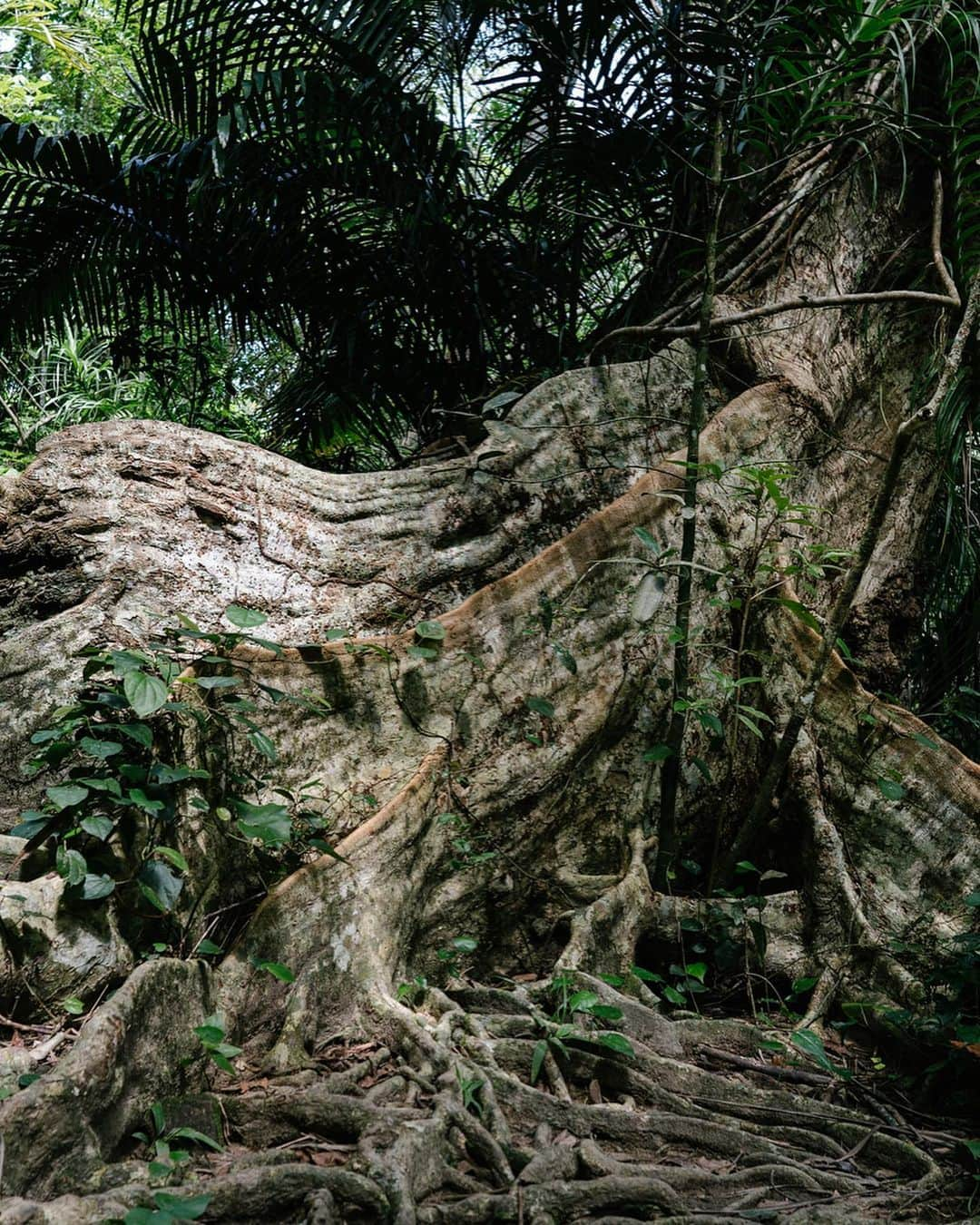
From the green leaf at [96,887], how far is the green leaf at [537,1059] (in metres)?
0.98

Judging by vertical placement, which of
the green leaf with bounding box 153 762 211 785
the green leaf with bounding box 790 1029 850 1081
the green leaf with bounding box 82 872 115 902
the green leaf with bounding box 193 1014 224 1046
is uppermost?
the green leaf with bounding box 153 762 211 785

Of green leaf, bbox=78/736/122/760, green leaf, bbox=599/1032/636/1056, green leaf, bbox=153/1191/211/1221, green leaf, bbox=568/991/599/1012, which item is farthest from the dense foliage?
green leaf, bbox=153/1191/211/1221

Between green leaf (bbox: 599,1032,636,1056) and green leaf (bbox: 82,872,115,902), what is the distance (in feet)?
3.67

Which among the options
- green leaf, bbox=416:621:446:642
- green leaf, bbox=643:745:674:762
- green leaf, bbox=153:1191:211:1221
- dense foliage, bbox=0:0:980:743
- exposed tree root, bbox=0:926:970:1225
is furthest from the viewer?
dense foliage, bbox=0:0:980:743

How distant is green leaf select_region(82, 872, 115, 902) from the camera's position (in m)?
2.06

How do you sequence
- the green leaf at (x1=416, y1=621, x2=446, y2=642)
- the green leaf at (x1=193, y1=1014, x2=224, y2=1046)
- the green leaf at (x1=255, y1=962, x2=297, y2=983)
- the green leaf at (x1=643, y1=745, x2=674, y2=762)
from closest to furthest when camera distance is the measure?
the green leaf at (x1=193, y1=1014, x2=224, y2=1046)
the green leaf at (x1=255, y1=962, x2=297, y2=983)
the green leaf at (x1=643, y1=745, x2=674, y2=762)
the green leaf at (x1=416, y1=621, x2=446, y2=642)

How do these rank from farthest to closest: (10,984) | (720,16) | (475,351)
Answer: (475,351) < (720,16) < (10,984)

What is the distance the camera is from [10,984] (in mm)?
2002

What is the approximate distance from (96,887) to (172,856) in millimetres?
157

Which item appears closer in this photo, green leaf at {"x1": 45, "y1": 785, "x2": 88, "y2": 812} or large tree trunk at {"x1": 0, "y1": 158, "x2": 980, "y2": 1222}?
large tree trunk at {"x1": 0, "y1": 158, "x2": 980, "y2": 1222}

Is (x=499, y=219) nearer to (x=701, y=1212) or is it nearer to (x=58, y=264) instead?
(x=58, y=264)

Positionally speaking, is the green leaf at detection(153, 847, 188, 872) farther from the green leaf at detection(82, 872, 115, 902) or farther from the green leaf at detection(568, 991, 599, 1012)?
the green leaf at detection(568, 991, 599, 1012)

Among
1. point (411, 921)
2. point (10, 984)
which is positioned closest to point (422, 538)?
point (411, 921)

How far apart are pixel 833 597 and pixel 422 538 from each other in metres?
1.67
